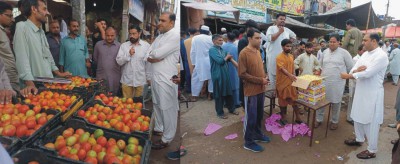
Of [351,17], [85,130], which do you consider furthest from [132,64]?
[351,17]

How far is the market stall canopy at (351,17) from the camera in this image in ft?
10.5

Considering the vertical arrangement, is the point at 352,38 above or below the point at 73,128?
above

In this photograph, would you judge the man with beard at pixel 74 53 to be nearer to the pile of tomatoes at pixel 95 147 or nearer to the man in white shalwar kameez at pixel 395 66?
the pile of tomatoes at pixel 95 147

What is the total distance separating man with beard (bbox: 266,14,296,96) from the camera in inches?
110

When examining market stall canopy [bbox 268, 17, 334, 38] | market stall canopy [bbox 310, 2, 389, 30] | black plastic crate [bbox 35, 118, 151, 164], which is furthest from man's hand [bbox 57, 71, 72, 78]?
market stall canopy [bbox 310, 2, 389, 30]

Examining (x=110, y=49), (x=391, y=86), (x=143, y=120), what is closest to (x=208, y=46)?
(x=110, y=49)

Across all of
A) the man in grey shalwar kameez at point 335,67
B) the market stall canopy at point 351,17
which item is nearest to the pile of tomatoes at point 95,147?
the market stall canopy at point 351,17

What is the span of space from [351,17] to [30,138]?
3891 millimetres

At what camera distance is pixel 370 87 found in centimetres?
284

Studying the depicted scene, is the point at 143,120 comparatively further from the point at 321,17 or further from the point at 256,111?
the point at 321,17

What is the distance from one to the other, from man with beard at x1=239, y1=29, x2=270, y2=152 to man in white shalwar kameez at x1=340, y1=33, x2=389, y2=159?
1.06 meters

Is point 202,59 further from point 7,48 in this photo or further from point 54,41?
point 7,48

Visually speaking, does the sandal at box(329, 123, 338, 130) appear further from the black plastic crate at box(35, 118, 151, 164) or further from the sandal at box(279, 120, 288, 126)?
the black plastic crate at box(35, 118, 151, 164)

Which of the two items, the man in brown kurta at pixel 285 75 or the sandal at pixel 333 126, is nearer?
the man in brown kurta at pixel 285 75
